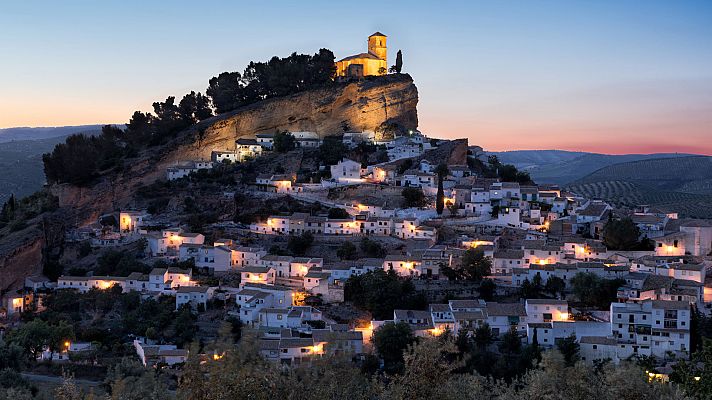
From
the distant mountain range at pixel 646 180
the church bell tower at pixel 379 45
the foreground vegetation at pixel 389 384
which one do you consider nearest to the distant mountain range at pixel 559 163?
the distant mountain range at pixel 646 180

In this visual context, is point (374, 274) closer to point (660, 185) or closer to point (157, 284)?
point (157, 284)

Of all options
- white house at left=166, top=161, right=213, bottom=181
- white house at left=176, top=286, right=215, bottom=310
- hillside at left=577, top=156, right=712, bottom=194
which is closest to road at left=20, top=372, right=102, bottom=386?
white house at left=176, top=286, right=215, bottom=310

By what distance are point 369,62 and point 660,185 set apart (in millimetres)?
28433

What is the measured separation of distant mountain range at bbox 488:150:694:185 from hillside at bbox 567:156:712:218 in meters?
6.05

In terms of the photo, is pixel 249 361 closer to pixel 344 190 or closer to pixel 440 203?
pixel 440 203

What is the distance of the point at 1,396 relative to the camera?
11.2 metres

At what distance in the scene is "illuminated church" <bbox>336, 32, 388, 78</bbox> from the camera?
136ft

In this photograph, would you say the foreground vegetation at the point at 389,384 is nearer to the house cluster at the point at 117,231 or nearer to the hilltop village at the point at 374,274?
the hilltop village at the point at 374,274

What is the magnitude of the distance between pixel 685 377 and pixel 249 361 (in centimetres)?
542

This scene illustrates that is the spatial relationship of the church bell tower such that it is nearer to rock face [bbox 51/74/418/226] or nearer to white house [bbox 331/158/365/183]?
rock face [bbox 51/74/418/226]

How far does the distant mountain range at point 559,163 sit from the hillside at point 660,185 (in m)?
6.05

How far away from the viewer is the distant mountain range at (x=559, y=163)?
79438 millimetres

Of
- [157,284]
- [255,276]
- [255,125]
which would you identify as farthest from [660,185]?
[157,284]

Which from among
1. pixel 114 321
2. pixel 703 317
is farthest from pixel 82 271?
Result: pixel 703 317
